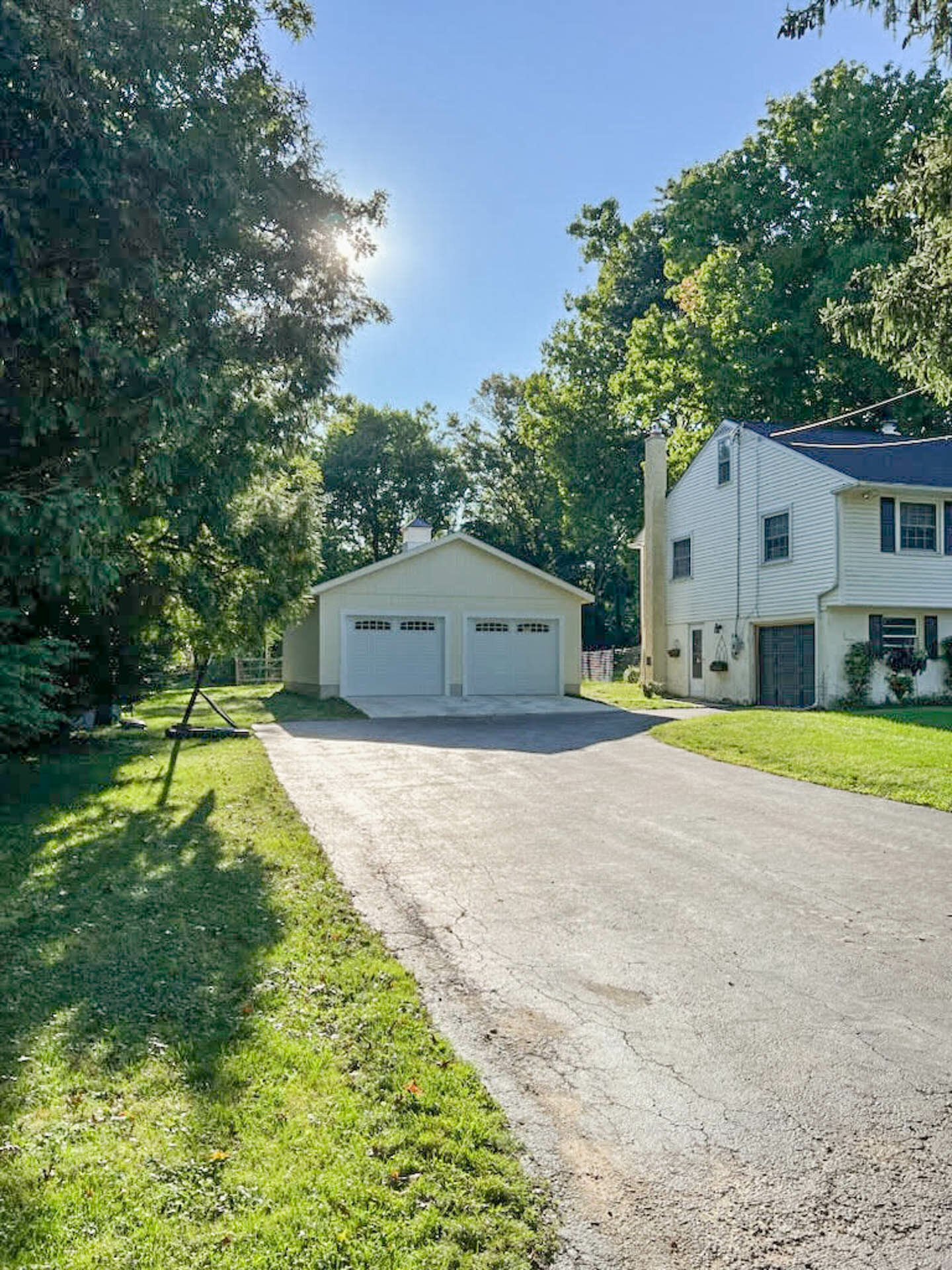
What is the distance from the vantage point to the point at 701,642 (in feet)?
77.5

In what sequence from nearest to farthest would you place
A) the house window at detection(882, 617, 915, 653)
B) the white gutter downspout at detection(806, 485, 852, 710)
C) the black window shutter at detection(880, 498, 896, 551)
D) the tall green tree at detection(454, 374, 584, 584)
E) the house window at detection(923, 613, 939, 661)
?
the white gutter downspout at detection(806, 485, 852, 710) < the black window shutter at detection(880, 498, 896, 551) < the house window at detection(882, 617, 915, 653) < the house window at detection(923, 613, 939, 661) < the tall green tree at detection(454, 374, 584, 584)

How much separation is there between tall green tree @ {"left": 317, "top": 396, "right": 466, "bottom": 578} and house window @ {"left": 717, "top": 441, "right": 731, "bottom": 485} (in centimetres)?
2281

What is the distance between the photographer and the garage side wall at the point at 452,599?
21.6 metres

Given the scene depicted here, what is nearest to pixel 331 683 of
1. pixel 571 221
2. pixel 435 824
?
pixel 435 824

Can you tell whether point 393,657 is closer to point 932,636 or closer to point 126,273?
point 932,636

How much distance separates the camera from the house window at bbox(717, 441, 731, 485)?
22578 millimetres

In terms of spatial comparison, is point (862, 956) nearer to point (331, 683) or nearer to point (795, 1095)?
point (795, 1095)

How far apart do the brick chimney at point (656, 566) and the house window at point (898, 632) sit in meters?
6.96

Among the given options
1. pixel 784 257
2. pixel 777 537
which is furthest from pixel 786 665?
pixel 784 257

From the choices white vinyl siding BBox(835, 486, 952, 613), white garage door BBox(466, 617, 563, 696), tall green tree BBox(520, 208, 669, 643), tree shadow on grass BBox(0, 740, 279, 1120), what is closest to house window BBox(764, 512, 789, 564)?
white vinyl siding BBox(835, 486, 952, 613)

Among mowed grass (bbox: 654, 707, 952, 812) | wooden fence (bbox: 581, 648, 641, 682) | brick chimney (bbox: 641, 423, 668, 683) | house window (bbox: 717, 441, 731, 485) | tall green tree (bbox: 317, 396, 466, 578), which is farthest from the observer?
tall green tree (bbox: 317, 396, 466, 578)

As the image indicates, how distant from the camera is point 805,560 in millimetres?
A: 19500

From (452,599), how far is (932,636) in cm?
1186

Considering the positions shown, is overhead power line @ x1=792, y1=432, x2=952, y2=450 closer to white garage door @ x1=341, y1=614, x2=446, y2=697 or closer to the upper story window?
the upper story window
